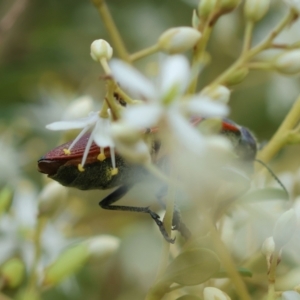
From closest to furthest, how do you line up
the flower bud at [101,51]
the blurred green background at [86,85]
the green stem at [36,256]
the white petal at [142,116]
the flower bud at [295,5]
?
the white petal at [142,116], the flower bud at [101,51], the flower bud at [295,5], the green stem at [36,256], the blurred green background at [86,85]

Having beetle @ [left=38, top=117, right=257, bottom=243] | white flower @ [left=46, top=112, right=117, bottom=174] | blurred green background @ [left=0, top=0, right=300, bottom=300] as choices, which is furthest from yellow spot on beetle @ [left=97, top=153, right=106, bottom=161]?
blurred green background @ [left=0, top=0, right=300, bottom=300]

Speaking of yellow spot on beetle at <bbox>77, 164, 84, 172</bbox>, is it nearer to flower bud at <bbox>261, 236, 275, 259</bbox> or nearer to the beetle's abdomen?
the beetle's abdomen

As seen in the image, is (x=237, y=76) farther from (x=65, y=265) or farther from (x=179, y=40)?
(x=65, y=265)

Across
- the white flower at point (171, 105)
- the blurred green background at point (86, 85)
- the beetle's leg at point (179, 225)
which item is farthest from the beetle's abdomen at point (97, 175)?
the blurred green background at point (86, 85)

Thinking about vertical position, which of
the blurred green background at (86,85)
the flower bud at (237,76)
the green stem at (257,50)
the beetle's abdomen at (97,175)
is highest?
the green stem at (257,50)

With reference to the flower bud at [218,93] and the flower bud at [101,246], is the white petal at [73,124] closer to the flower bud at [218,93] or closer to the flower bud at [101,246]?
the flower bud at [218,93]

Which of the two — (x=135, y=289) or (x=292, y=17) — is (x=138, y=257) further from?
(x=292, y=17)

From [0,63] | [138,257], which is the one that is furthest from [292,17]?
[0,63]
